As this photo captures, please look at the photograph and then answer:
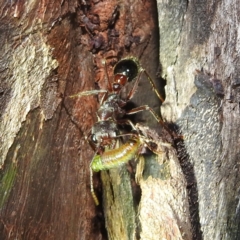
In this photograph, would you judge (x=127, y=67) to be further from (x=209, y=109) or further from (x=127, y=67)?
(x=209, y=109)

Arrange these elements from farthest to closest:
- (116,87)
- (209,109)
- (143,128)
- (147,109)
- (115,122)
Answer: (116,87) → (115,122) → (147,109) → (143,128) → (209,109)

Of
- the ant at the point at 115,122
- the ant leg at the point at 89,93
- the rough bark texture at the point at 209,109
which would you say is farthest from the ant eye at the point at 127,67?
the rough bark texture at the point at 209,109

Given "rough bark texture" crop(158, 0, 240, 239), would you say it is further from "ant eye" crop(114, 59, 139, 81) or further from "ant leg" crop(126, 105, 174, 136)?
"ant eye" crop(114, 59, 139, 81)

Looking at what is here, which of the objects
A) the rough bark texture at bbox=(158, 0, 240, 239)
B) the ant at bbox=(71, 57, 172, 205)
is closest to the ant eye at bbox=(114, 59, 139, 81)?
the ant at bbox=(71, 57, 172, 205)

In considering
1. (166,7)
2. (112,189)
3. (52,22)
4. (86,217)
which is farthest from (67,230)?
(166,7)

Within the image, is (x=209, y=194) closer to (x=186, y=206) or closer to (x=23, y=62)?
(x=186, y=206)

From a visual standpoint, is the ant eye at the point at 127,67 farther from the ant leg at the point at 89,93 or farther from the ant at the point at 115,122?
the ant leg at the point at 89,93

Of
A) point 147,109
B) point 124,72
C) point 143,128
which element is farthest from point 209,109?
point 124,72
